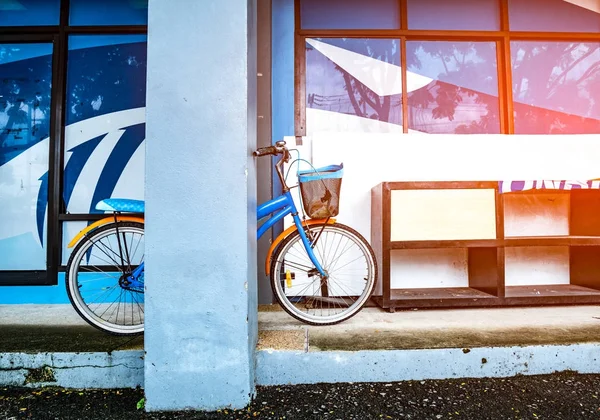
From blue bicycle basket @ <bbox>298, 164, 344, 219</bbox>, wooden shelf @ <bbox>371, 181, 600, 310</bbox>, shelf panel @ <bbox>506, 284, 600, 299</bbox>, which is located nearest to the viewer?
blue bicycle basket @ <bbox>298, 164, 344, 219</bbox>

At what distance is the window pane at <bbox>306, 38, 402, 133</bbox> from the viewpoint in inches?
163

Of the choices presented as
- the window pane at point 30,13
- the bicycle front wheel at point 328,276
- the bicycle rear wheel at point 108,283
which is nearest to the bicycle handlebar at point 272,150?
the bicycle front wheel at point 328,276

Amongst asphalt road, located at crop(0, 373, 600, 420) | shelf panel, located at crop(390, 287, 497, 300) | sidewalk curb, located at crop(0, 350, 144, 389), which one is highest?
shelf panel, located at crop(390, 287, 497, 300)

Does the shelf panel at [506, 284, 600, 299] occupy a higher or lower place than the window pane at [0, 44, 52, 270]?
lower

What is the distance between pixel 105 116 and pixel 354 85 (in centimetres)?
270

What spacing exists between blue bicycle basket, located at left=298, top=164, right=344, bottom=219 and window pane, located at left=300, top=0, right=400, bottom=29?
6.79 ft

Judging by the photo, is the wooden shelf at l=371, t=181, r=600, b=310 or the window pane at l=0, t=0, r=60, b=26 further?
the window pane at l=0, t=0, r=60, b=26

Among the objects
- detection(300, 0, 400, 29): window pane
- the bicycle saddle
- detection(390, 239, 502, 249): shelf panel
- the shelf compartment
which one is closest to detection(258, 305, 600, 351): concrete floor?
detection(390, 239, 502, 249): shelf panel

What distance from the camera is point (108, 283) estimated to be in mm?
3975

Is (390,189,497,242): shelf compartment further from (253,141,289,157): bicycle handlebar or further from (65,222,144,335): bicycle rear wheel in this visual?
(65,222,144,335): bicycle rear wheel

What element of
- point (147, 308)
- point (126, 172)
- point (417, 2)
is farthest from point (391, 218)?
point (126, 172)

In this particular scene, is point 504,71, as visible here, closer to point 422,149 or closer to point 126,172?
point 422,149

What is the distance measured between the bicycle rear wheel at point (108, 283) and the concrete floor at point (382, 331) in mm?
128

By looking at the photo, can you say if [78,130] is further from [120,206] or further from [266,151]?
[266,151]
